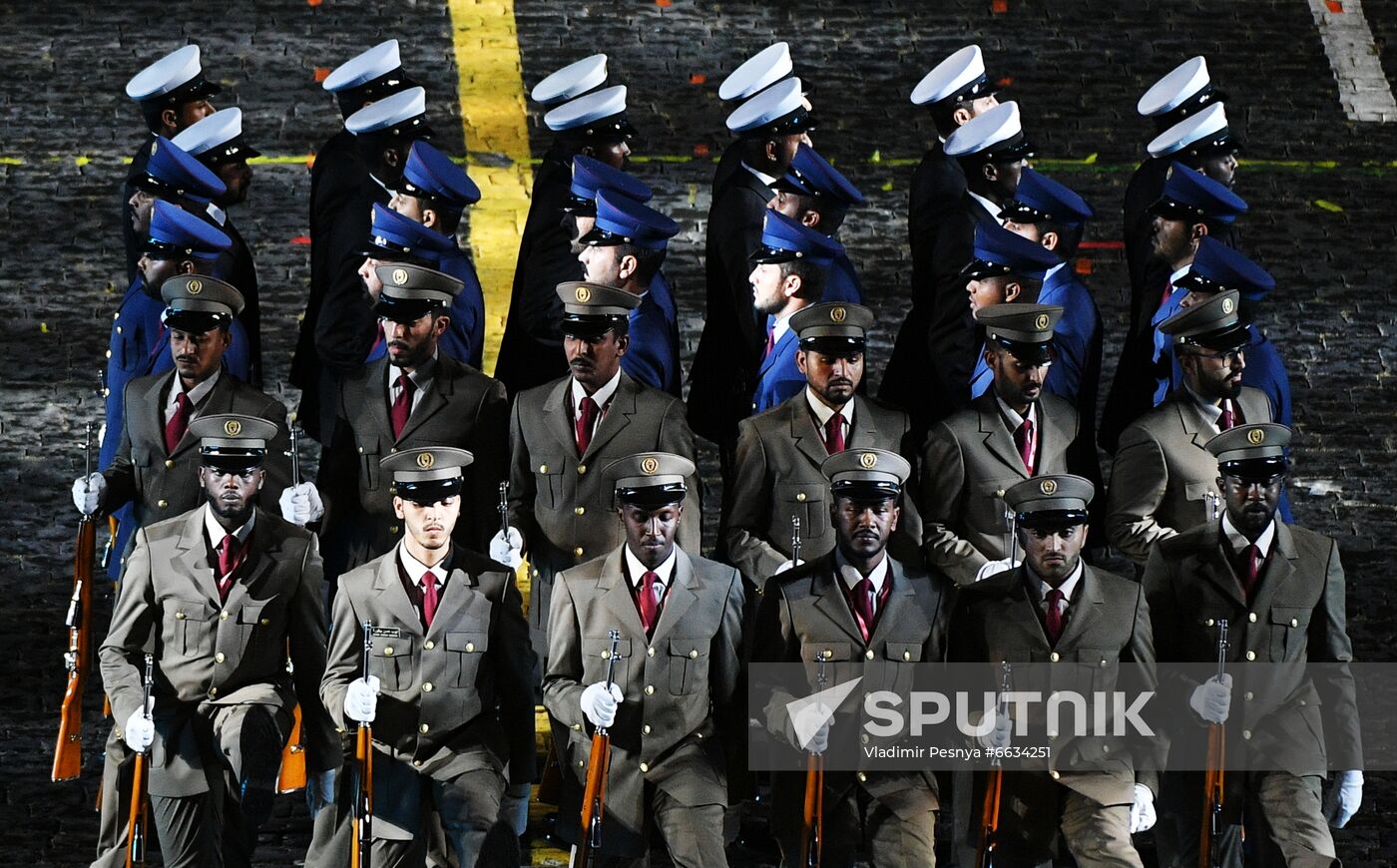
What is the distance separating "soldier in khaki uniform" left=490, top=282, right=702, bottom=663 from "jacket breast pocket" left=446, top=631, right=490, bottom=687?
3.22ft

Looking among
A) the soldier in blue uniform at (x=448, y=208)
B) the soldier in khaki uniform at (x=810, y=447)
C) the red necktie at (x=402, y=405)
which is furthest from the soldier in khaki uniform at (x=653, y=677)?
the soldier in blue uniform at (x=448, y=208)

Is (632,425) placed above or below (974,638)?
above

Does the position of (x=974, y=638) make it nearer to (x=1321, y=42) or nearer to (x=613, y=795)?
(x=613, y=795)

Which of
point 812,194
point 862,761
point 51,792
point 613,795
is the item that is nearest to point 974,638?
point 862,761

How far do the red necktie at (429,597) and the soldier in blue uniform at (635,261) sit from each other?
2.08 meters

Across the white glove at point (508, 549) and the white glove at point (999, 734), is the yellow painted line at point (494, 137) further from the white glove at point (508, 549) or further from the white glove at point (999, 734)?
the white glove at point (999, 734)

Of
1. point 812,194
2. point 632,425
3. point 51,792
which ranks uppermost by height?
point 812,194

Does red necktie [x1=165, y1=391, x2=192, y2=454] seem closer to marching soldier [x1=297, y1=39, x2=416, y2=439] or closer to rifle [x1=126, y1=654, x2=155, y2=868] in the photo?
marching soldier [x1=297, y1=39, x2=416, y2=439]

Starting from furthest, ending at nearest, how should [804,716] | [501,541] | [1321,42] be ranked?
[1321,42]
[501,541]
[804,716]

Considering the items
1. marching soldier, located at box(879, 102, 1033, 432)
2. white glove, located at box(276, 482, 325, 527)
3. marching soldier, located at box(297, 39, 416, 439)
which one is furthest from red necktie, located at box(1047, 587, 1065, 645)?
marching soldier, located at box(297, 39, 416, 439)

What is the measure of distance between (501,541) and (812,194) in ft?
8.40

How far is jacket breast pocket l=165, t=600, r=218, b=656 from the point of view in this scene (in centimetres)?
1248

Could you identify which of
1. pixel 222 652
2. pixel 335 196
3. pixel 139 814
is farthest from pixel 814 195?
pixel 139 814

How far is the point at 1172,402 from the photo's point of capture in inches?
538
